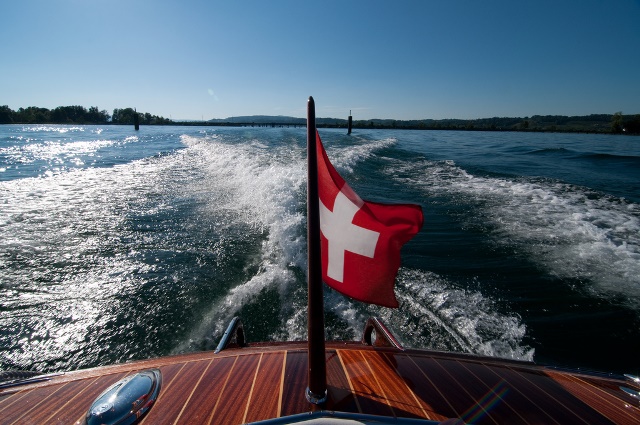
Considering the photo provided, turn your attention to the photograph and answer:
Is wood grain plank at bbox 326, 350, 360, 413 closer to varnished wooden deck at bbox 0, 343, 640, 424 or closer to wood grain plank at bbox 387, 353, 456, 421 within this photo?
varnished wooden deck at bbox 0, 343, 640, 424

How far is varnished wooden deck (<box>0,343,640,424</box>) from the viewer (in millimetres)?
1469

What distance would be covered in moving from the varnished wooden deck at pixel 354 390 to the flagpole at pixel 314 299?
0.19m

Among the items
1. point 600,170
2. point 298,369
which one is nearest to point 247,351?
point 298,369

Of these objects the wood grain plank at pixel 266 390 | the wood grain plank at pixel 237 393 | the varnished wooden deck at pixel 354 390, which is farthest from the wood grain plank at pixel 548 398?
the wood grain plank at pixel 237 393

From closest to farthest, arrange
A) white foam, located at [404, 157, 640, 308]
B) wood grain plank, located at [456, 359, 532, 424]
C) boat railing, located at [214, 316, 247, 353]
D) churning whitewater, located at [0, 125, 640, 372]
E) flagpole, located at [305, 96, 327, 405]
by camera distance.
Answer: flagpole, located at [305, 96, 327, 405]
wood grain plank, located at [456, 359, 532, 424]
boat railing, located at [214, 316, 247, 353]
churning whitewater, located at [0, 125, 640, 372]
white foam, located at [404, 157, 640, 308]

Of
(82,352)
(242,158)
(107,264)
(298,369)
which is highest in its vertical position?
(242,158)

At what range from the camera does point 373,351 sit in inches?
80.7

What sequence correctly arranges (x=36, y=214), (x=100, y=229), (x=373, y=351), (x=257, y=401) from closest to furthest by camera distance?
(x=257, y=401), (x=373, y=351), (x=100, y=229), (x=36, y=214)

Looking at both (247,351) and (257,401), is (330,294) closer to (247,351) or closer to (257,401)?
(247,351)

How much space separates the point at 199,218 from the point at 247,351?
527 cm

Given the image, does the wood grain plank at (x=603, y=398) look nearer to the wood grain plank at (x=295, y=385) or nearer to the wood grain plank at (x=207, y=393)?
the wood grain plank at (x=295, y=385)

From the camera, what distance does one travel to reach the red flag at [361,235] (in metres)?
1.68

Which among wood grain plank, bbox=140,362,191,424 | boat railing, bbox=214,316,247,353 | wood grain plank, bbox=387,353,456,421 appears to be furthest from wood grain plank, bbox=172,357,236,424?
wood grain plank, bbox=387,353,456,421

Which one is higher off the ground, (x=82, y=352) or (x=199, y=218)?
(x=199, y=218)
